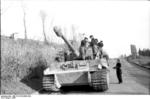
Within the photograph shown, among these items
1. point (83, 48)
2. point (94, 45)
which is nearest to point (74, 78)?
point (83, 48)

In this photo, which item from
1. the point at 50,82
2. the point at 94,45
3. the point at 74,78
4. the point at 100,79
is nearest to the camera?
the point at 100,79

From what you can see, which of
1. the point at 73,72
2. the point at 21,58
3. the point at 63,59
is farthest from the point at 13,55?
the point at 73,72

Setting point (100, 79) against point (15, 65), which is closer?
point (100, 79)

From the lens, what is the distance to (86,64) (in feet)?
29.2

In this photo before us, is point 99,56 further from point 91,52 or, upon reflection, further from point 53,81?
point 53,81

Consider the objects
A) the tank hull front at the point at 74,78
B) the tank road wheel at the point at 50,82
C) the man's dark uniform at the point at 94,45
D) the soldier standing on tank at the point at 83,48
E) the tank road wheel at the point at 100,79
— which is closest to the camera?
the tank road wheel at the point at 100,79

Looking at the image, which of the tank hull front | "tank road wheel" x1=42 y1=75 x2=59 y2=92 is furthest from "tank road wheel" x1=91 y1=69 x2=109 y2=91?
"tank road wheel" x1=42 y1=75 x2=59 y2=92

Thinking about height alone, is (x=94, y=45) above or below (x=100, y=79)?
above

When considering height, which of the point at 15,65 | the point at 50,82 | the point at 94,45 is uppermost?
the point at 94,45

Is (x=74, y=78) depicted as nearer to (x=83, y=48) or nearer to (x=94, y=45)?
(x=83, y=48)

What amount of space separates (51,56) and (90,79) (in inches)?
339

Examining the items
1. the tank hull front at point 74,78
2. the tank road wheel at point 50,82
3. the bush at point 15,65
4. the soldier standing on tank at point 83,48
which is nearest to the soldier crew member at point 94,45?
the soldier standing on tank at point 83,48

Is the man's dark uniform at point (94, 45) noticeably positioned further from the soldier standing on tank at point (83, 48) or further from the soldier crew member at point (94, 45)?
the soldier standing on tank at point (83, 48)

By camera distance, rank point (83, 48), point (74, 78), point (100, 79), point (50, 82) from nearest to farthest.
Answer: point (100, 79)
point (74, 78)
point (50, 82)
point (83, 48)
